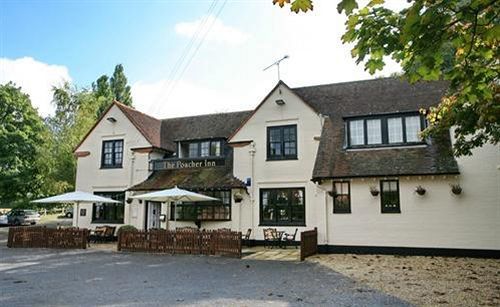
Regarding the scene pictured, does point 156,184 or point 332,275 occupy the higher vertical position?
point 156,184

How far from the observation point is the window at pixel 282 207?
19922 mm

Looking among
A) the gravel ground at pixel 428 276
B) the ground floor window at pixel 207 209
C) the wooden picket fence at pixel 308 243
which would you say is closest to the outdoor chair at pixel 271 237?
the wooden picket fence at pixel 308 243

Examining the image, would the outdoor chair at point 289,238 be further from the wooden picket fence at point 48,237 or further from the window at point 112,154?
the window at point 112,154

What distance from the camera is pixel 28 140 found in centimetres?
3809

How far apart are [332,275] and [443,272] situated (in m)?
3.60

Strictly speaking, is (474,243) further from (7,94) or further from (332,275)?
(7,94)

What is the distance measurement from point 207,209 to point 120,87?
42258 millimetres

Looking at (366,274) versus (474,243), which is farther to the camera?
(474,243)

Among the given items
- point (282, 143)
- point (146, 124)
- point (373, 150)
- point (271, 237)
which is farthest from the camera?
point (146, 124)

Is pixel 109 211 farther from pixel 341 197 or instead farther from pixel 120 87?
pixel 120 87

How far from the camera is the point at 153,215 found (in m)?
23.9

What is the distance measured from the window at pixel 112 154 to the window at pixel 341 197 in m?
13.9

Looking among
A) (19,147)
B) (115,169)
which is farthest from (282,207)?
(19,147)

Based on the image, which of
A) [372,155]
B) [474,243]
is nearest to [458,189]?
[474,243]
